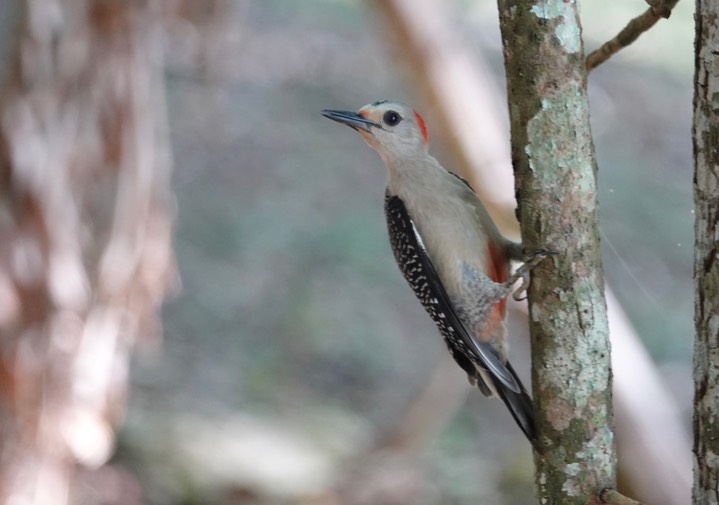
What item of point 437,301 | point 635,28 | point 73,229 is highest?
point 73,229

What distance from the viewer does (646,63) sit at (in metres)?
8.69

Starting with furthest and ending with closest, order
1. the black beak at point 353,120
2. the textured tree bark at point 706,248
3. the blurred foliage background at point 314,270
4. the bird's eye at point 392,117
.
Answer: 1. the blurred foliage background at point 314,270
2. the bird's eye at point 392,117
3. the black beak at point 353,120
4. the textured tree bark at point 706,248

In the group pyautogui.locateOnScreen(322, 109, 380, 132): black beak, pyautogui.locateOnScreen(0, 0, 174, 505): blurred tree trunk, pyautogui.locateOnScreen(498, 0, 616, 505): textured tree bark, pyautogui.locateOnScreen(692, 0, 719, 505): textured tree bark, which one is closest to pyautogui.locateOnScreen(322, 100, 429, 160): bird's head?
pyautogui.locateOnScreen(322, 109, 380, 132): black beak

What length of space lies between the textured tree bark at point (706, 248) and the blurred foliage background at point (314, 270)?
2893 millimetres

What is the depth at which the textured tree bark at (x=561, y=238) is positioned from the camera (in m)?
1.84

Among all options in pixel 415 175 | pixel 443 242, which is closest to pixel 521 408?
pixel 443 242

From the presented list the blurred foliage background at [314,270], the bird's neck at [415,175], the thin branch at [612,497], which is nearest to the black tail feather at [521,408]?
the thin branch at [612,497]

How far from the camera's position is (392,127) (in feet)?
8.92

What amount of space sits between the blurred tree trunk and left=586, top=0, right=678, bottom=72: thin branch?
102 inches

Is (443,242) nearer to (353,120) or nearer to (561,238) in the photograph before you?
(353,120)

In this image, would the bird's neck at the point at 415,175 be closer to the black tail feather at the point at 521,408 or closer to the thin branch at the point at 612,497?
the black tail feather at the point at 521,408

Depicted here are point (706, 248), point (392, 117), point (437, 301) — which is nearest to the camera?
point (706, 248)

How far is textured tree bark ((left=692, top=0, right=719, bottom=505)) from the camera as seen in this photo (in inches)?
64.2

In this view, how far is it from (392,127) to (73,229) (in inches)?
77.8
